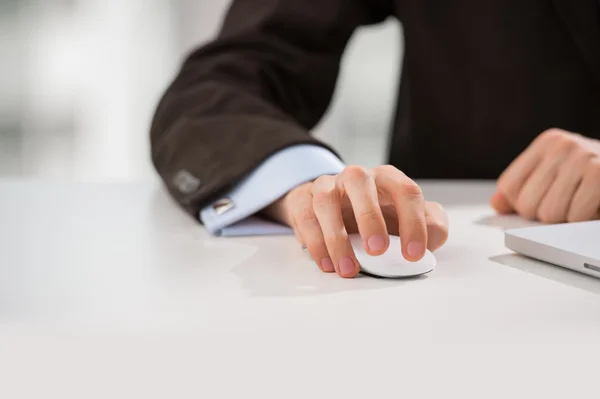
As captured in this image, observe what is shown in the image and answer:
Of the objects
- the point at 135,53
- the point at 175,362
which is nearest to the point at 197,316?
the point at 175,362

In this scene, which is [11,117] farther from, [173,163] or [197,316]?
Answer: [197,316]

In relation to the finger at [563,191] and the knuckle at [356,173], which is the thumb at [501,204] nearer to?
the finger at [563,191]

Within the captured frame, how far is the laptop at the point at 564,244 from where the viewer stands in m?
0.49

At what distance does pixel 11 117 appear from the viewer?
2912mm

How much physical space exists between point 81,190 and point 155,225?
0.24 m

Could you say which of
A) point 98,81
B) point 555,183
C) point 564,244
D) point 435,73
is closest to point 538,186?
point 555,183

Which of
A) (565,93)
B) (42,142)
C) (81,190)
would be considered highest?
(565,93)

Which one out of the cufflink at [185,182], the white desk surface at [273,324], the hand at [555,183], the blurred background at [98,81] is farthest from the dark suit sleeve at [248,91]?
the blurred background at [98,81]

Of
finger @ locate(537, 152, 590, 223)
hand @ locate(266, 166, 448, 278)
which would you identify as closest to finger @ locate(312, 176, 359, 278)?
hand @ locate(266, 166, 448, 278)

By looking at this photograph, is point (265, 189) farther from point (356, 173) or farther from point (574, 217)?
point (574, 217)

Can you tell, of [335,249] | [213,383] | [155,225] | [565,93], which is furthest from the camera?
[565,93]

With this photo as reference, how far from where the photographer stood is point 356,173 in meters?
0.54

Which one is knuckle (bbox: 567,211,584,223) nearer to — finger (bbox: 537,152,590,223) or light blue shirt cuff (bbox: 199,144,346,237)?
finger (bbox: 537,152,590,223)

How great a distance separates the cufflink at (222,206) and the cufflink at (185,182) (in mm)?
31
